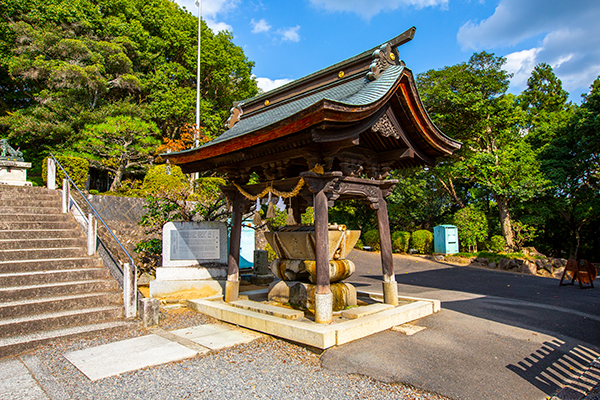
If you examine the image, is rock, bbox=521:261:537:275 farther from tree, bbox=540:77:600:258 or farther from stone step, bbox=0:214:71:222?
stone step, bbox=0:214:71:222

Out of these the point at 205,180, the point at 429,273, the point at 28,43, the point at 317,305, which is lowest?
the point at 429,273

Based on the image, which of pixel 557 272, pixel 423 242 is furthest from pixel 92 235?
pixel 557 272

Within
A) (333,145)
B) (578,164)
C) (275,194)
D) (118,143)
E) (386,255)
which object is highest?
(118,143)

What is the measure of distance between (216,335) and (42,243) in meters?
4.70

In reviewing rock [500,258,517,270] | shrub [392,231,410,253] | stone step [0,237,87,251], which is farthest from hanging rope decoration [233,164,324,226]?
shrub [392,231,410,253]

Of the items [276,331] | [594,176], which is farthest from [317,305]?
[594,176]

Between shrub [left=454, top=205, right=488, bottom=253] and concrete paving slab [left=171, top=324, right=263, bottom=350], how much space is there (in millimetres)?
16167

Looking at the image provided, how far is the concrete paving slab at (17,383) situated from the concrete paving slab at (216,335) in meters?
1.87

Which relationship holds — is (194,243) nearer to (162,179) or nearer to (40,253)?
(40,253)

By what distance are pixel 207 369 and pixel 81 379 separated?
133cm

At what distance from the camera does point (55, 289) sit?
5848 mm

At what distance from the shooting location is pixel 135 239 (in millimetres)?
12703

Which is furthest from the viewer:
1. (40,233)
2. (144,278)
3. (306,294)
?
(144,278)

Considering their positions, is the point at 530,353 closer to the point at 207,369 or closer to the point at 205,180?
the point at 207,369
